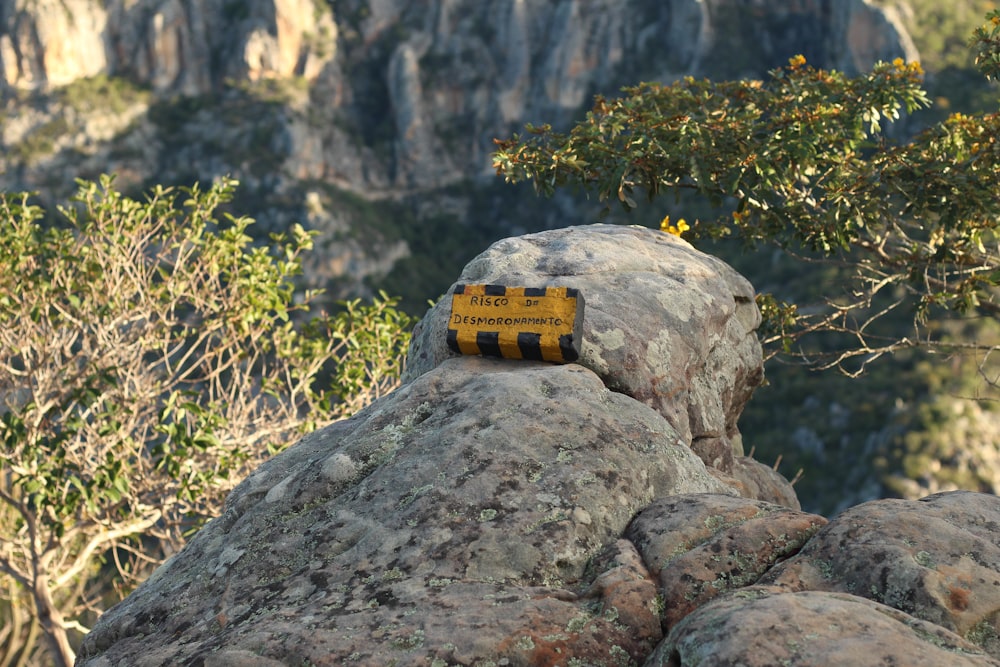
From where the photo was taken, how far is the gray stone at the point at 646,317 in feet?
16.9

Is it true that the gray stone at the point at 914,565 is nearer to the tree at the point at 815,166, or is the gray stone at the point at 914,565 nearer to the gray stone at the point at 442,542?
the gray stone at the point at 442,542

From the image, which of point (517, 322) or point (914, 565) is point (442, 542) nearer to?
point (517, 322)

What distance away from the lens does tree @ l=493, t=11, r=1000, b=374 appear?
7.65 meters

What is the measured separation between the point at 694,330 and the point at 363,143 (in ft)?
291

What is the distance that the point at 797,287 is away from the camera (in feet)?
157

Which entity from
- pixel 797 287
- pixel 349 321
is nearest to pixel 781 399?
pixel 797 287

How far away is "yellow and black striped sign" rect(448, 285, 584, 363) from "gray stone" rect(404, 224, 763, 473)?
255 mm

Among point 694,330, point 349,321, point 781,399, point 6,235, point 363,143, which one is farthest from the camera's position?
point 363,143

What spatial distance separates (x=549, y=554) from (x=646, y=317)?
2.00 metres

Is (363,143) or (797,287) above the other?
(363,143)

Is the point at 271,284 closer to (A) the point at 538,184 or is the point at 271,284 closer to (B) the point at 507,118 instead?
(A) the point at 538,184

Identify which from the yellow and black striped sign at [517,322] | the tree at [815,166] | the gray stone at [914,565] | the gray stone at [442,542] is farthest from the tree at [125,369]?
the gray stone at [914,565]

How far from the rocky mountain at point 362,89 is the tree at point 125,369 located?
56395mm

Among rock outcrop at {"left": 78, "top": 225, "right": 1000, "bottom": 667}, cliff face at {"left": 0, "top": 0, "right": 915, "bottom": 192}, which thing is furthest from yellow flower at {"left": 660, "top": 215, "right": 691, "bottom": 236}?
cliff face at {"left": 0, "top": 0, "right": 915, "bottom": 192}
